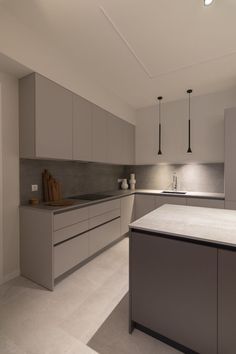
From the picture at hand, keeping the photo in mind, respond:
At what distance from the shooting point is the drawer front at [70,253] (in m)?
1.97

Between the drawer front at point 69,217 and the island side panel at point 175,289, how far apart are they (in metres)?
0.96

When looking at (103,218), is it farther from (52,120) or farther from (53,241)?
(52,120)

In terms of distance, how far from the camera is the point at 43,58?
201cm

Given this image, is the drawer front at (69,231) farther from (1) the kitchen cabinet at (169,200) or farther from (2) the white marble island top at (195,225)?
(1) the kitchen cabinet at (169,200)

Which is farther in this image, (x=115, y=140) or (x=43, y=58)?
(x=115, y=140)

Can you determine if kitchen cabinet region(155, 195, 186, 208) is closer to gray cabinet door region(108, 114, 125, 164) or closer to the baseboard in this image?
gray cabinet door region(108, 114, 125, 164)

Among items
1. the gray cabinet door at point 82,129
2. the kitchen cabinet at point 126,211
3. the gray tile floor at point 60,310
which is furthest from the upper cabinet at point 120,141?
the gray tile floor at point 60,310

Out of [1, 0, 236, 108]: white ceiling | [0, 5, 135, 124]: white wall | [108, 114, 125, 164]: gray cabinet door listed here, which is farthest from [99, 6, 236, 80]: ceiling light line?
[108, 114, 125, 164]: gray cabinet door

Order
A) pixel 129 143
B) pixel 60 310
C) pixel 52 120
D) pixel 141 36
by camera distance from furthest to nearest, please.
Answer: pixel 129 143 < pixel 52 120 < pixel 141 36 < pixel 60 310

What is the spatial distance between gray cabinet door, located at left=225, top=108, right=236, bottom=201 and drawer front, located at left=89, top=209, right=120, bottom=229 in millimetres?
1732

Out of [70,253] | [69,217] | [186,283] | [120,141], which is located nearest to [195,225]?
[186,283]

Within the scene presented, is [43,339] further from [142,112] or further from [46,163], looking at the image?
[142,112]

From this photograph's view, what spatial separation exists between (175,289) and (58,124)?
2.00 m

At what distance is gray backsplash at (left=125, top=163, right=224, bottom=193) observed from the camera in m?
3.39
